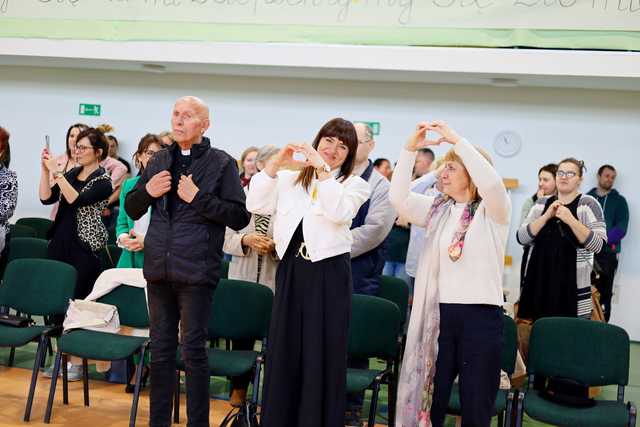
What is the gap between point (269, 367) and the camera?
3.60 metres

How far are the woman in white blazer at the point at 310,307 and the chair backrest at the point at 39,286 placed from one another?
1.63 meters

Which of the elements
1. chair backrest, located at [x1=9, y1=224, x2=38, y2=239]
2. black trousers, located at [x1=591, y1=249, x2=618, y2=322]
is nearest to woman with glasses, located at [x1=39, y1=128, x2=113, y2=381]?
chair backrest, located at [x1=9, y1=224, x2=38, y2=239]

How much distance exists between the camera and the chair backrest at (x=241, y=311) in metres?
4.45

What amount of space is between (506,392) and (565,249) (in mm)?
1205

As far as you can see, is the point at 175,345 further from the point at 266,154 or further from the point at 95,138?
the point at 95,138

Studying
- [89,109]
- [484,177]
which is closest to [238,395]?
[484,177]

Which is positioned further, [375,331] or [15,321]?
[15,321]

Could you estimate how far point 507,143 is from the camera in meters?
8.36

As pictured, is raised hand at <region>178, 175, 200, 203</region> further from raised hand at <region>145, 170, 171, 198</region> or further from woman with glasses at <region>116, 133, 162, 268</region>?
woman with glasses at <region>116, 133, 162, 268</region>

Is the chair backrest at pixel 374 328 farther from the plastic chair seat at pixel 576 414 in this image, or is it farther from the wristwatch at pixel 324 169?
the wristwatch at pixel 324 169

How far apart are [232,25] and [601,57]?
3.45 m

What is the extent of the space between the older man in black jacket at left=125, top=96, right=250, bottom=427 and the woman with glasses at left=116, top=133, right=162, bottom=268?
62 cm

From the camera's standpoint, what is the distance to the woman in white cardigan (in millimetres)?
3465

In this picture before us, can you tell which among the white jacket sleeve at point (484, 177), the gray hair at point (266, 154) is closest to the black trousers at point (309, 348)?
the white jacket sleeve at point (484, 177)
